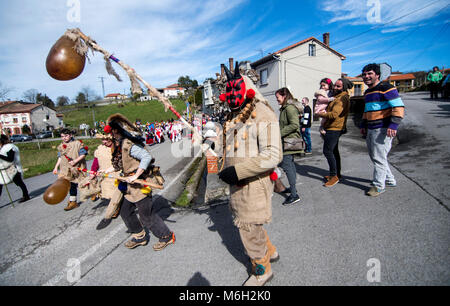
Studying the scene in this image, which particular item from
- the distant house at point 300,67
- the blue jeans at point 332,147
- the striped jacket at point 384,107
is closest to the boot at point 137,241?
the blue jeans at point 332,147

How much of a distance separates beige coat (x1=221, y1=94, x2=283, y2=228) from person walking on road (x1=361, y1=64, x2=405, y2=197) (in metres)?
2.51

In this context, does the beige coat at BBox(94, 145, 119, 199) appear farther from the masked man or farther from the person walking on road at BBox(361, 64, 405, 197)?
the person walking on road at BBox(361, 64, 405, 197)

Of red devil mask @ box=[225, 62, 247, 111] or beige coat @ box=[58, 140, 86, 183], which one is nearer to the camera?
red devil mask @ box=[225, 62, 247, 111]

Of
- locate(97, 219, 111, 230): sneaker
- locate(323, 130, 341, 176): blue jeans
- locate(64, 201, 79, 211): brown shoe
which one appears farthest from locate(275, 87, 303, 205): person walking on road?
locate(64, 201, 79, 211): brown shoe

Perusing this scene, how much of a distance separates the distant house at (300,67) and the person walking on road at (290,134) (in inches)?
867

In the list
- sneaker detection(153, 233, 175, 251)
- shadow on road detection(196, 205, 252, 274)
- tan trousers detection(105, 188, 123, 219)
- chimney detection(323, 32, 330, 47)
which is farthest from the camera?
chimney detection(323, 32, 330, 47)

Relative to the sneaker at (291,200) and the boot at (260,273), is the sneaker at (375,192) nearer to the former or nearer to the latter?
the sneaker at (291,200)

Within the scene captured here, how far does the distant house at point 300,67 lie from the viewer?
24.4 metres

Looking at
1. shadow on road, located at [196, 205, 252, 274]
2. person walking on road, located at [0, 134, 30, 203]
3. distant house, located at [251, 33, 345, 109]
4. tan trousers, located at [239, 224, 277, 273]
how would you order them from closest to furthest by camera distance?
tan trousers, located at [239, 224, 277, 273], shadow on road, located at [196, 205, 252, 274], person walking on road, located at [0, 134, 30, 203], distant house, located at [251, 33, 345, 109]

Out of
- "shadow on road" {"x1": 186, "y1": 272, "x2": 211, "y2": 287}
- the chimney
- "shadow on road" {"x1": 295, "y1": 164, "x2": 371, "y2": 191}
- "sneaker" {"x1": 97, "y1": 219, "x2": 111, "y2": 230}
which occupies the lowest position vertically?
"sneaker" {"x1": 97, "y1": 219, "x2": 111, "y2": 230}

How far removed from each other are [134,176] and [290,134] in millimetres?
2717

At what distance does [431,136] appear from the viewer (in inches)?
264

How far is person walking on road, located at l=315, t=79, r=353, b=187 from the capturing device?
4.17 metres
